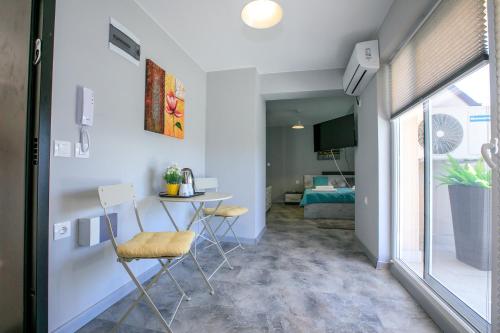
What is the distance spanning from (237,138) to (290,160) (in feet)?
15.0

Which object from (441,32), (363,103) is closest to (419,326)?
(441,32)

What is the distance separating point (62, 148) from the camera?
1356mm

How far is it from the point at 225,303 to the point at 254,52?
278cm

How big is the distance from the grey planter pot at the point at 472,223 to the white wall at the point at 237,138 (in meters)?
2.15

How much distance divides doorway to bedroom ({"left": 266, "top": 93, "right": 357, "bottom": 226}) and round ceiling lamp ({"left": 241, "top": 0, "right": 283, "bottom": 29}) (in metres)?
2.13

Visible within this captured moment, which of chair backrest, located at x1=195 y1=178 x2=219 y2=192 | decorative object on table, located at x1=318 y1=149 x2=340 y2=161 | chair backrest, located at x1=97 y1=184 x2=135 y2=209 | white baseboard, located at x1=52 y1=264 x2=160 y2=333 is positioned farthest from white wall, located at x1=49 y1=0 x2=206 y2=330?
decorative object on table, located at x1=318 y1=149 x2=340 y2=161

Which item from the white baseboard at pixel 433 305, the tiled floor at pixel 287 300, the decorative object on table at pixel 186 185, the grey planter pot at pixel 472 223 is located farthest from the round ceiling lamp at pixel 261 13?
the white baseboard at pixel 433 305

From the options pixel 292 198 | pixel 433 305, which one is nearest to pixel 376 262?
pixel 433 305

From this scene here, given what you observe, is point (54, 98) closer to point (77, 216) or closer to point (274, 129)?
point (77, 216)

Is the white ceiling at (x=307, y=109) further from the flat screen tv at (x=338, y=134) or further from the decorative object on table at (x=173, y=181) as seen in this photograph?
the decorative object on table at (x=173, y=181)

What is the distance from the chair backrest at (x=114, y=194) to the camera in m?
1.41

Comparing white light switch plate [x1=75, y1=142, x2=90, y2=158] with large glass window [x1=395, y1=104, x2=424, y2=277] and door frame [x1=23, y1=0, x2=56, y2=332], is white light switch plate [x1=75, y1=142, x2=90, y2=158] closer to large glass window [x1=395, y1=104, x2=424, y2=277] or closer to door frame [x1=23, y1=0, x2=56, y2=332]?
door frame [x1=23, y1=0, x2=56, y2=332]

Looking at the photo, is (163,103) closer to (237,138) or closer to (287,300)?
(237,138)

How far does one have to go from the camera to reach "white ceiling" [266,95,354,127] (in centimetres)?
486
